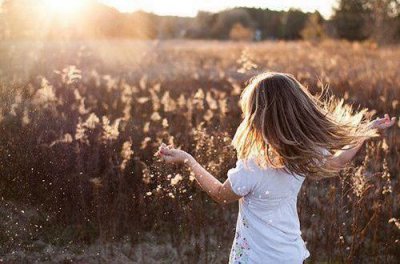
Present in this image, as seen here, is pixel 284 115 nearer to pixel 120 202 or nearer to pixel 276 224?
pixel 276 224

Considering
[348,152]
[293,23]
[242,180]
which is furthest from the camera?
[293,23]

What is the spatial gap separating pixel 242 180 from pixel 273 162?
0.52ft

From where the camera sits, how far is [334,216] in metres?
4.65

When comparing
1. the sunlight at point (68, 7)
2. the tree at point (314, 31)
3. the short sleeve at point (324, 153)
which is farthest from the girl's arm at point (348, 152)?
the tree at point (314, 31)

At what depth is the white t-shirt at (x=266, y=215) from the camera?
100 inches

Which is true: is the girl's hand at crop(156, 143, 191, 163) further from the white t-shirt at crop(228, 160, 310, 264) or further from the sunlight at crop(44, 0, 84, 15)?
the sunlight at crop(44, 0, 84, 15)

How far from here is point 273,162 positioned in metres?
2.54

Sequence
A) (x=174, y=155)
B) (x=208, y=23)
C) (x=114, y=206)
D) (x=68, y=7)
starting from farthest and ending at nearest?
(x=208, y=23)
(x=68, y=7)
(x=114, y=206)
(x=174, y=155)

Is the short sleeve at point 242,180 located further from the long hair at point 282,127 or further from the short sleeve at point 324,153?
the short sleeve at point 324,153

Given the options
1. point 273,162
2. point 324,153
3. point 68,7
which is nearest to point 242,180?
point 273,162

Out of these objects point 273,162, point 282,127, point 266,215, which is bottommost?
point 266,215

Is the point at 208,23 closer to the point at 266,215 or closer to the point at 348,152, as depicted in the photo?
the point at 348,152

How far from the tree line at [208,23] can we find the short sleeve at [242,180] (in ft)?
14.3

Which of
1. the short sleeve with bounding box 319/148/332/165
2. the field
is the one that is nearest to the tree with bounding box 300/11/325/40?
the field
